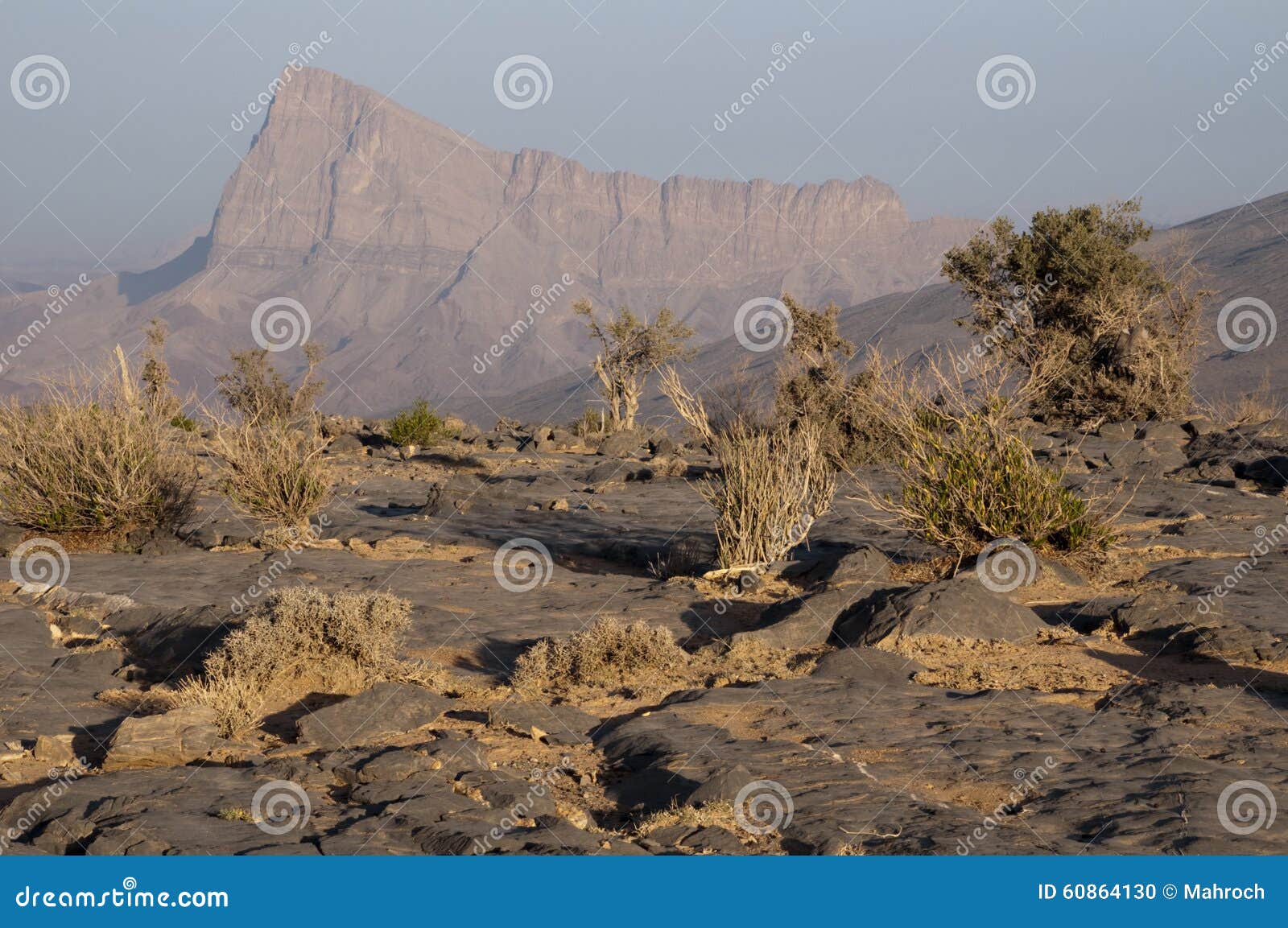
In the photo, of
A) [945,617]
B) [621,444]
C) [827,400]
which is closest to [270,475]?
[945,617]

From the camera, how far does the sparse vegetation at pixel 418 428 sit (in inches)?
1197

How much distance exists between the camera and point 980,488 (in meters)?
11.6

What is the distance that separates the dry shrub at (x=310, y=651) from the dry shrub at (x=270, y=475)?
20.1ft

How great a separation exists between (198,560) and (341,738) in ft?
23.6

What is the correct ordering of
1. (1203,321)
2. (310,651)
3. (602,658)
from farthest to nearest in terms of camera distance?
(1203,321)
(602,658)
(310,651)

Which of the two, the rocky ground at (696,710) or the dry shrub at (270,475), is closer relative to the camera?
the rocky ground at (696,710)

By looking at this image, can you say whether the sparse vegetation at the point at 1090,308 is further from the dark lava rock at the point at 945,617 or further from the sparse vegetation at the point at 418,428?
the dark lava rock at the point at 945,617

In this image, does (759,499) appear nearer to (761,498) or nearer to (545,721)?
(761,498)

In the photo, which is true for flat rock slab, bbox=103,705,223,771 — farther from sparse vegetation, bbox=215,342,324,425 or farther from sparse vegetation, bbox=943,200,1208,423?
sparse vegetation, bbox=215,342,324,425

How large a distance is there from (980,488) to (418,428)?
2095 cm

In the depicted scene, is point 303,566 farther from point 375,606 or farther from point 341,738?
point 341,738

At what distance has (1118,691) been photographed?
26.5 ft

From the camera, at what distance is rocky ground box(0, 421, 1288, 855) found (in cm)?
551

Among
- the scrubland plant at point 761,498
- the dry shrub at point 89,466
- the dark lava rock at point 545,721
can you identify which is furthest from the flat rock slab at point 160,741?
the dry shrub at point 89,466
